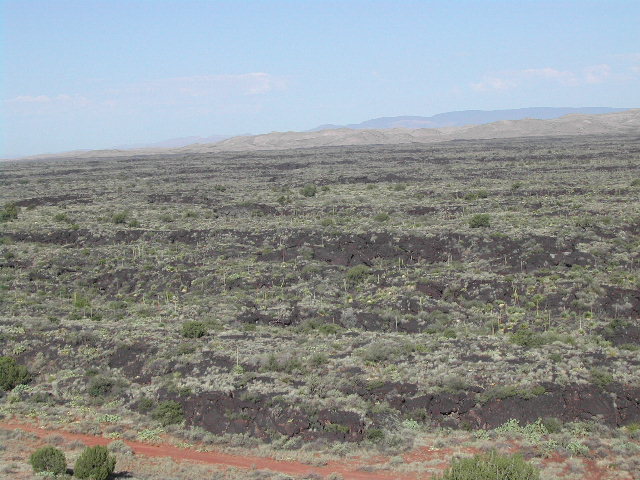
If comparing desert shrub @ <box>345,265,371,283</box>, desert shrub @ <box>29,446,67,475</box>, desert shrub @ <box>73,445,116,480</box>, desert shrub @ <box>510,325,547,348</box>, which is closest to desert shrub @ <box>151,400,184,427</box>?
desert shrub @ <box>73,445,116,480</box>

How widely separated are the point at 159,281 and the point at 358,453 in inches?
811

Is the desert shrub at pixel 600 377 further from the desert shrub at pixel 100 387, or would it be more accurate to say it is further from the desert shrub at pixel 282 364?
the desert shrub at pixel 100 387

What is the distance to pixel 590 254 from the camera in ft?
116

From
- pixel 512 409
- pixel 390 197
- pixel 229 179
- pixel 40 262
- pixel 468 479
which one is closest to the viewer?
pixel 468 479

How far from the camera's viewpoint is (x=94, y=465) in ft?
49.6

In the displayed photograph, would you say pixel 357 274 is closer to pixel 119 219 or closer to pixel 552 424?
pixel 552 424

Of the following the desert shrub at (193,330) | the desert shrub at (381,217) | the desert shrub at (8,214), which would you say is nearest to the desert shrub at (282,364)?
the desert shrub at (193,330)

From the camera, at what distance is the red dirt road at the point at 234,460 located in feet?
53.3

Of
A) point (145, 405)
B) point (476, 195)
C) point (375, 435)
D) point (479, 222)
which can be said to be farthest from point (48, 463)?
point (476, 195)

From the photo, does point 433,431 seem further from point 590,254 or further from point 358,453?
point 590,254

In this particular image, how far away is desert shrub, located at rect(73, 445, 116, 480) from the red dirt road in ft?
8.20

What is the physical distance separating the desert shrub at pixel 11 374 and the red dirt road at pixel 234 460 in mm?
3174

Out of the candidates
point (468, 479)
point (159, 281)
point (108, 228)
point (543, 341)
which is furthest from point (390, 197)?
point (468, 479)

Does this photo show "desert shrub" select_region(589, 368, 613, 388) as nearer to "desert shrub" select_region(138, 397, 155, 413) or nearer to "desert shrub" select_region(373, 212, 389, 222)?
"desert shrub" select_region(138, 397, 155, 413)
